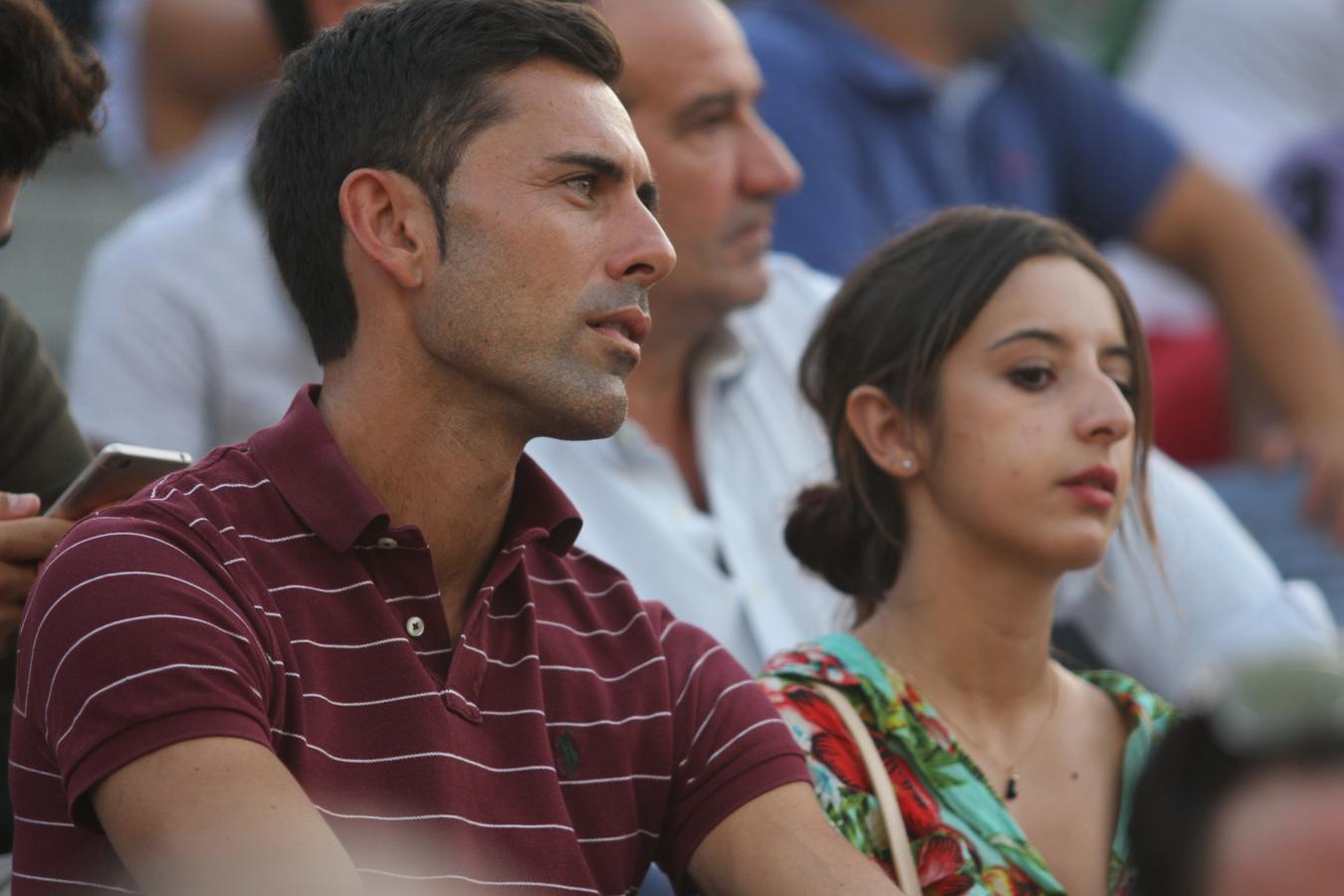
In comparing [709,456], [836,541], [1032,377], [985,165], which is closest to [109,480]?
[836,541]

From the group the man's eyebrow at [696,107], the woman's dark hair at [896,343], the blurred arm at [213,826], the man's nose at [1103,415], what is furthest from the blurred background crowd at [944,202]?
the blurred arm at [213,826]

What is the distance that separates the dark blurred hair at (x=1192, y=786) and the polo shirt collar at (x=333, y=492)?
37.3 inches

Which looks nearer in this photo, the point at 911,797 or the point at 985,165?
the point at 911,797

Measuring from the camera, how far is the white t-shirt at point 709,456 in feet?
9.61

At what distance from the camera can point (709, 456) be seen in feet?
10.3

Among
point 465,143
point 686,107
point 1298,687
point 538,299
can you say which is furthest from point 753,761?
point 686,107

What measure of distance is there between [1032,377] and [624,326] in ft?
2.21

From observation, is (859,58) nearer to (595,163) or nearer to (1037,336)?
(1037,336)

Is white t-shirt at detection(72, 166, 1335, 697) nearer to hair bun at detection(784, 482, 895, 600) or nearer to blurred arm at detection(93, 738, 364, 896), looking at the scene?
hair bun at detection(784, 482, 895, 600)

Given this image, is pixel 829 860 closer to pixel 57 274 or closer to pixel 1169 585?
pixel 1169 585

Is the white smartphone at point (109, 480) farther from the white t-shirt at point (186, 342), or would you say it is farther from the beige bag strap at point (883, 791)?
the white t-shirt at point (186, 342)

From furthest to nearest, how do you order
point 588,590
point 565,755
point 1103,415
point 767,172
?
point 767,172 → point 1103,415 → point 588,590 → point 565,755

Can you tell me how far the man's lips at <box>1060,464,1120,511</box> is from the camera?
2.32 m

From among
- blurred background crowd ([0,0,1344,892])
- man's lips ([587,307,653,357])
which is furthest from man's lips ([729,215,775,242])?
man's lips ([587,307,653,357])
